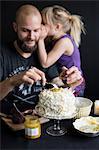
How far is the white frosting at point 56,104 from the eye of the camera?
4.51ft

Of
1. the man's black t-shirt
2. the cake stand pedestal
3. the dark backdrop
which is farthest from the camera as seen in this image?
the dark backdrop

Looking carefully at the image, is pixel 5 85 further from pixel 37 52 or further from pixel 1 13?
pixel 1 13

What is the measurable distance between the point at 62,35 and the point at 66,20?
5.1 inches

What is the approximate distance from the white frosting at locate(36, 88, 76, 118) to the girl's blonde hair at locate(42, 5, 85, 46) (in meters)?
1.11

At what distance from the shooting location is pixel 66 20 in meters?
2.50

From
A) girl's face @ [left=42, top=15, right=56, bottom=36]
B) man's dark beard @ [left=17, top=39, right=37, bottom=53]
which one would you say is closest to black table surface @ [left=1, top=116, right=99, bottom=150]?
man's dark beard @ [left=17, top=39, right=37, bottom=53]

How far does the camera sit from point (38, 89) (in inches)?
84.0

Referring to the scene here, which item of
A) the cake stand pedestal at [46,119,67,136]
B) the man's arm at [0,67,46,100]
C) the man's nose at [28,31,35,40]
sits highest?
the man's nose at [28,31,35,40]

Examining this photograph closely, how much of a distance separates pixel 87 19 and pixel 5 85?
128cm

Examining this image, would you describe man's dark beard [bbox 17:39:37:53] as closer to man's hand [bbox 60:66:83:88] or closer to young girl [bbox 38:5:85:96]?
young girl [bbox 38:5:85:96]

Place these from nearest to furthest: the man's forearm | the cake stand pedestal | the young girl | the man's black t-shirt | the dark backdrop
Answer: the cake stand pedestal → the man's forearm → the man's black t-shirt → the young girl → the dark backdrop

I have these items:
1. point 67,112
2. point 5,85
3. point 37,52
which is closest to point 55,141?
point 67,112

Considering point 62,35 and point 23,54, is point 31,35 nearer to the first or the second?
point 23,54

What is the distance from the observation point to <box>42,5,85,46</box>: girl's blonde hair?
245 cm
